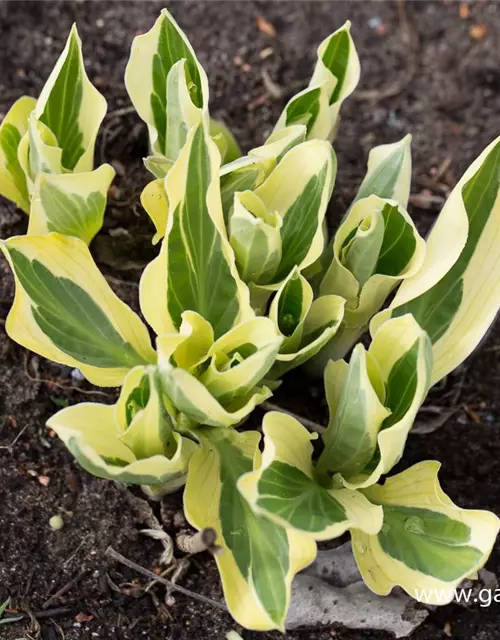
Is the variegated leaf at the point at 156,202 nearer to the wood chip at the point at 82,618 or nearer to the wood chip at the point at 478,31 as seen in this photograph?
the wood chip at the point at 82,618

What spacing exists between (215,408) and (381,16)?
1413 mm

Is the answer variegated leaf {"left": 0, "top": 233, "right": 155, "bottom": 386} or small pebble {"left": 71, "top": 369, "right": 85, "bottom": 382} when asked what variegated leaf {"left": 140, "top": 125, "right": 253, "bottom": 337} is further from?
small pebble {"left": 71, "top": 369, "right": 85, "bottom": 382}

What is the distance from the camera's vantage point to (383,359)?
107 cm

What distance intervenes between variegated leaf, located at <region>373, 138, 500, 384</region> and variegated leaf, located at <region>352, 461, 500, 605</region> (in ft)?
0.52

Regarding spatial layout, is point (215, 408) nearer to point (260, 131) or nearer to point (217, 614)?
point (217, 614)

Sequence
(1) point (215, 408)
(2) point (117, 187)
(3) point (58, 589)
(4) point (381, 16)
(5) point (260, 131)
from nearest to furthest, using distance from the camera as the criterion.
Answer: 1. (1) point (215, 408)
2. (3) point (58, 589)
3. (2) point (117, 187)
4. (5) point (260, 131)
5. (4) point (381, 16)

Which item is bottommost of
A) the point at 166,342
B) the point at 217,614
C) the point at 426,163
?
the point at 217,614

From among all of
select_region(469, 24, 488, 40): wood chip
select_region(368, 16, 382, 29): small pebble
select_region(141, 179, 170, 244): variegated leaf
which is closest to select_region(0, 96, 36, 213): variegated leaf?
select_region(141, 179, 170, 244): variegated leaf

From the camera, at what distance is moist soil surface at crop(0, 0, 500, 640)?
1222 mm

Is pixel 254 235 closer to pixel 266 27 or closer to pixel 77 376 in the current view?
pixel 77 376

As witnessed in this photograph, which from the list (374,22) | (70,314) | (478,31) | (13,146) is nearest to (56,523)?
(70,314)

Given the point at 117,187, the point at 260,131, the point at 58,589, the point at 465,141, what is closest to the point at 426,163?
the point at 465,141

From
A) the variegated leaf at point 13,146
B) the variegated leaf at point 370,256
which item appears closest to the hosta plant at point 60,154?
the variegated leaf at point 13,146

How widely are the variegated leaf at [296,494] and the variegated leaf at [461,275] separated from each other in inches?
8.1
